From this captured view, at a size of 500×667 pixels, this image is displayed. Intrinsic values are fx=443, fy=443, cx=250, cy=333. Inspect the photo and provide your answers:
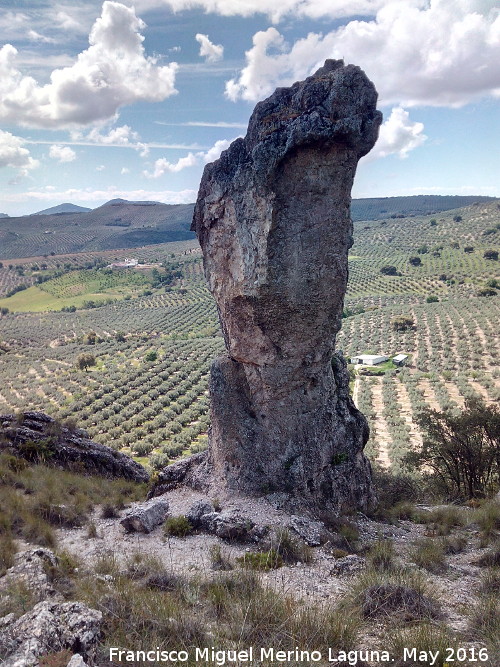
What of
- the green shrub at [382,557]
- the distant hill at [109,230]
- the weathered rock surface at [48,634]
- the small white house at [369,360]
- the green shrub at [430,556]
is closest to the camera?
the weathered rock surface at [48,634]

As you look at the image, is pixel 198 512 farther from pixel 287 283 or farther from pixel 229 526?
pixel 287 283

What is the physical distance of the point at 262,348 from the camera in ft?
31.7

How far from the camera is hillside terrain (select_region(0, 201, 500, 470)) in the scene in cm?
2925

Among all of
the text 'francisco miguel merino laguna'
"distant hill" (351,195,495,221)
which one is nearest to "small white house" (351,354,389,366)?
the text 'francisco miguel merino laguna'

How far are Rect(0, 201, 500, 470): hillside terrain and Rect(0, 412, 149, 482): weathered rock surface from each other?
791 cm

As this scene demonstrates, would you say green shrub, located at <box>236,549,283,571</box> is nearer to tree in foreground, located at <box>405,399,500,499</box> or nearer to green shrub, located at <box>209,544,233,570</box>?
green shrub, located at <box>209,544,233,570</box>

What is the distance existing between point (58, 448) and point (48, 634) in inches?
362

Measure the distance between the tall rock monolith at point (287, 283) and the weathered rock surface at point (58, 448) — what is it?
396cm

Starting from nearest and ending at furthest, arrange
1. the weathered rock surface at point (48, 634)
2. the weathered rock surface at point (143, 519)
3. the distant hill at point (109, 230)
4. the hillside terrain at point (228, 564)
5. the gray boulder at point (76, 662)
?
Answer: the gray boulder at point (76, 662), the weathered rock surface at point (48, 634), the hillside terrain at point (228, 564), the weathered rock surface at point (143, 519), the distant hill at point (109, 230)

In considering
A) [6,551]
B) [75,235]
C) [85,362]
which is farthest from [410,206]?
[6,551]

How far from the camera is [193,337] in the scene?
203ft

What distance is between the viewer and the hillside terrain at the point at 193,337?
29.2m

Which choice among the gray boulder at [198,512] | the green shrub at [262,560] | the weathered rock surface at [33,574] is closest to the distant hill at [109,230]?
the gray boulder at [198,512]

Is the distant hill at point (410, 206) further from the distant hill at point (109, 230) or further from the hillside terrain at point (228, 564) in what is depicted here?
the hillside terrain at point (228, 564)
